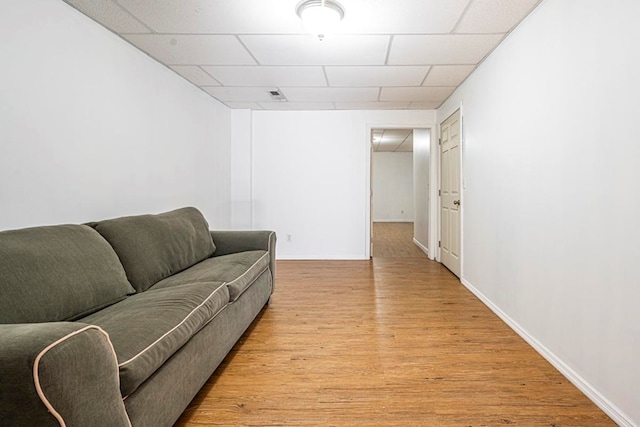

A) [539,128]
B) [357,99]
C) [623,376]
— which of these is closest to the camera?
[623,376]

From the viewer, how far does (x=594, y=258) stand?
1.60 m

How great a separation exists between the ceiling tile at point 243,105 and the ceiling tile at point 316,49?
153 cm

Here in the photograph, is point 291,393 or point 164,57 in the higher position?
point 164,57

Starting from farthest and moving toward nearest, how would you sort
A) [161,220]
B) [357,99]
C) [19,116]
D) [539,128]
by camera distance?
[357,99], [161,220], [539,128], [19,116]

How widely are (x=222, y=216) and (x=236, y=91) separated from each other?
175 cm

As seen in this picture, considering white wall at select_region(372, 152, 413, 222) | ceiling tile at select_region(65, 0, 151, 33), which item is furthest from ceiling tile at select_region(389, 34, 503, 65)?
white wall at select_region(372, 152, 413, 222)

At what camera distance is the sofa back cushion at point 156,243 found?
191 cm

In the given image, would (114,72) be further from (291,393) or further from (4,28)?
(291,393)

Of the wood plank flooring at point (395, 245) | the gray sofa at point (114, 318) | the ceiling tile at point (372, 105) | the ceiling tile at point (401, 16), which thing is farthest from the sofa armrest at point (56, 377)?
the wood plank flooring at point (395, 245)

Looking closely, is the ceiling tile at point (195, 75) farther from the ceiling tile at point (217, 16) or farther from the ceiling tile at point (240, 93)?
the ceiling tile at point (217, 16)

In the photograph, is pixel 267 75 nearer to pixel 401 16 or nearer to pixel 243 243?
pixel 401 16

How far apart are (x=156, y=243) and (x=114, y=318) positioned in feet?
2.83

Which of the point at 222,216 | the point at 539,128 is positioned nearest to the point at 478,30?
the point at 539,128

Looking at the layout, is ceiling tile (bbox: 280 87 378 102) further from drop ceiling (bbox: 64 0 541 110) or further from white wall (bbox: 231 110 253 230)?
white wall (bbox: 231 110 253 230)
